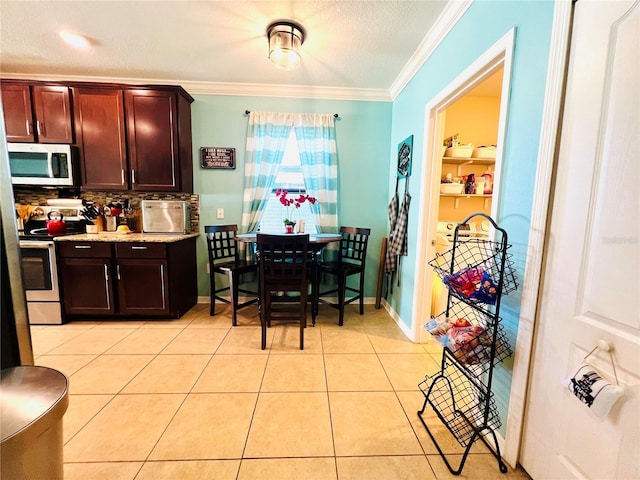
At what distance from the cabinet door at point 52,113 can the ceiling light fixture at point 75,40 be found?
603 mm

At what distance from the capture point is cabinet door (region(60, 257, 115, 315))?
8.55 feet

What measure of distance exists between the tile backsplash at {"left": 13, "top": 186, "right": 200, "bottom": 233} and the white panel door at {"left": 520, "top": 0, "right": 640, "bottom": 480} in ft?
10.7

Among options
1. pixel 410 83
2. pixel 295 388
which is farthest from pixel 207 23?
pixel 295 388

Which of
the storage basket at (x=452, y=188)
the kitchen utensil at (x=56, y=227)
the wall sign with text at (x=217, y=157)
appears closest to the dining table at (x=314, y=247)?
the wall sign with text at (x=217, y=157)

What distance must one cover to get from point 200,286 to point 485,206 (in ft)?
11.7

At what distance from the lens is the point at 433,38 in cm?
204

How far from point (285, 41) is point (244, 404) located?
259cm

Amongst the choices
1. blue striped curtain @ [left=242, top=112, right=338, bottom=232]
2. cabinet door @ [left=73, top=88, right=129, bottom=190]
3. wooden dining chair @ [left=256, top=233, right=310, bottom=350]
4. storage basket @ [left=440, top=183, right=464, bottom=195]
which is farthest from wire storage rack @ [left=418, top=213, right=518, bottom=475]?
cabinet door @ [left=73, top=88, right=129, bottom=190]

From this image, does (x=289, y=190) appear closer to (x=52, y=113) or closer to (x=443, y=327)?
(x=443, y=327)

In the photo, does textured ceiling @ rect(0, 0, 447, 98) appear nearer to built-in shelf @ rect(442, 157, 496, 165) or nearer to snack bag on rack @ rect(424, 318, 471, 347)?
built-in shelf @ rect(442, 157, 496, 165)

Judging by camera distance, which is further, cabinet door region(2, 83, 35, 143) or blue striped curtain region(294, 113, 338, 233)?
blue striped curtain region(294, 113, 338, 233)

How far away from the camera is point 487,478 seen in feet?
4.00

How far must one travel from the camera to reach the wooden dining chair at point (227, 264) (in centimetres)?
273

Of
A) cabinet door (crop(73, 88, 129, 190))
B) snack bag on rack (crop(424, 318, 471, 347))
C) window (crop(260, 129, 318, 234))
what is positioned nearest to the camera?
snack bag on rack (crop(424, 318, 471, 347))
